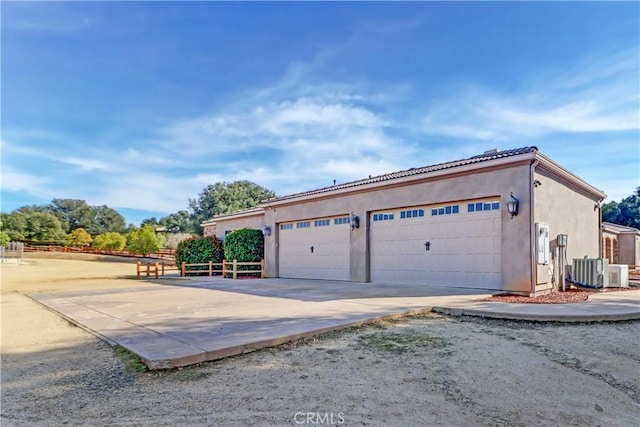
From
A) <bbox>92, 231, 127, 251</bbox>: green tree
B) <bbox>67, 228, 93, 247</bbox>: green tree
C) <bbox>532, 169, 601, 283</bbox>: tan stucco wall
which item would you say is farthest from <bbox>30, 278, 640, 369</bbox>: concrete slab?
<bbox>67, 228, 93, 247</bbox>: green tree

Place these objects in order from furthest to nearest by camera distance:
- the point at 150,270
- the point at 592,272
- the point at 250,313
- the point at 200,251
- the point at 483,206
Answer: the point at 150,270 < the point at 200,251 < the point at 592,272 < the point at 483,206 < the point at 250,313

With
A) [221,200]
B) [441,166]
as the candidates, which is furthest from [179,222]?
[441,166]

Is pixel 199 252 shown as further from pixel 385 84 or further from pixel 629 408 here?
pixel 629 408

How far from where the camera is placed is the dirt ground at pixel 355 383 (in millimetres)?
2955

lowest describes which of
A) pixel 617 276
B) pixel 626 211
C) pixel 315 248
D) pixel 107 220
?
pixel 617 276

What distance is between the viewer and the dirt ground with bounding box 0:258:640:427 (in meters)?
2.96

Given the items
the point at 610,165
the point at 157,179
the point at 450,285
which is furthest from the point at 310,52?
the point at 157,179

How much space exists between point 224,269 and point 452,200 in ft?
35.7

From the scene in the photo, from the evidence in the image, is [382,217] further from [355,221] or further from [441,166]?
[441,166]

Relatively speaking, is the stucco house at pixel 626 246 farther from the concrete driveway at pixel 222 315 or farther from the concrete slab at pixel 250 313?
the concrete driveway at pixel 222 315

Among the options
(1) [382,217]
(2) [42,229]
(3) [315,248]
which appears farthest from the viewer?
(2) [42,229]

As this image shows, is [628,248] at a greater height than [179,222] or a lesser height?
lesser

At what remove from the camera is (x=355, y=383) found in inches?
142

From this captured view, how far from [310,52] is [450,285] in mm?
9592
